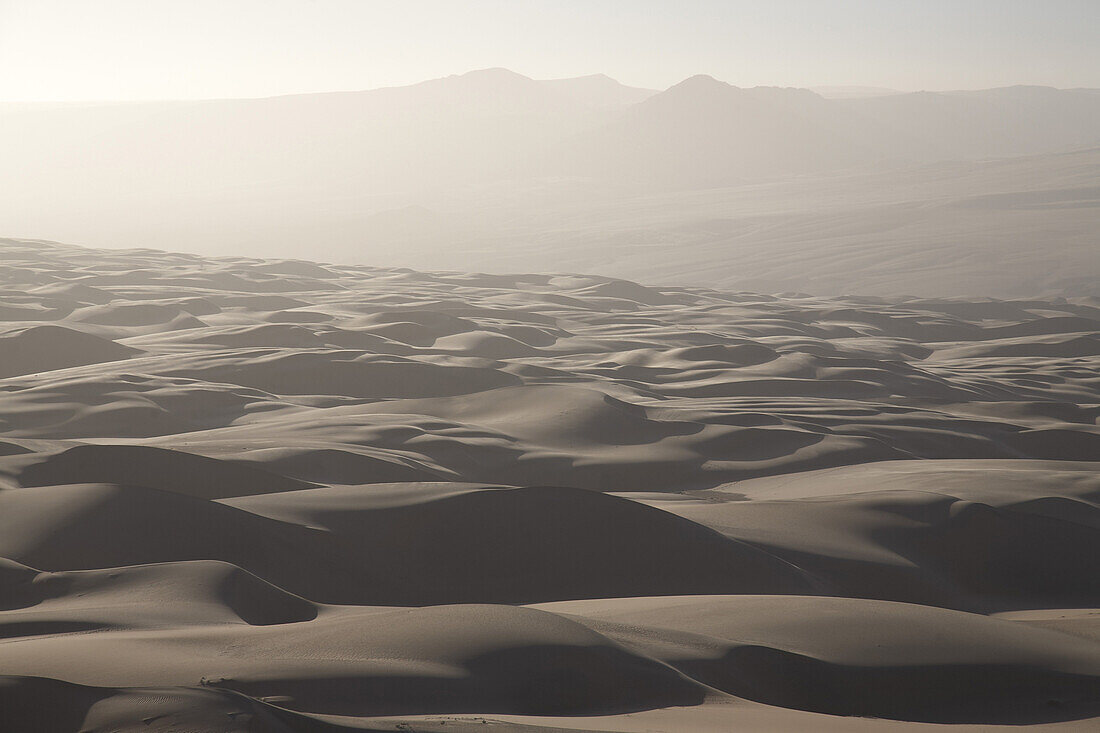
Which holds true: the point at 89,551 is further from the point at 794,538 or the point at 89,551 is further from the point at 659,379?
the point at 659,379

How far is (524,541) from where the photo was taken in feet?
13.9

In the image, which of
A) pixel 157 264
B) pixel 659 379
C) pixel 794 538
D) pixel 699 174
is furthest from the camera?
pixel 699 174

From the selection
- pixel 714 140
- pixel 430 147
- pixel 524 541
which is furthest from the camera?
pixel 430 147

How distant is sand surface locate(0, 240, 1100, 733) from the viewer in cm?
241

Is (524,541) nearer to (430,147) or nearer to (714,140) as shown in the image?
(714,140)

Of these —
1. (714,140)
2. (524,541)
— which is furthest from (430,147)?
(524,541)

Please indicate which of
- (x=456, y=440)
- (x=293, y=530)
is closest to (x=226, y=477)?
(x=293, y=530)

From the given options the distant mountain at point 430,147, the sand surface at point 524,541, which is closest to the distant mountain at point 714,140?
the distant mountain at point 430,147

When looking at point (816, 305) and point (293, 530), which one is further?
point (816, 305)

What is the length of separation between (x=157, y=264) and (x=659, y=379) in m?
13.1

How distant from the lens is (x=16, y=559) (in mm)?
3506

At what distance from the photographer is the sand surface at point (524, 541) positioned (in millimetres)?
2408

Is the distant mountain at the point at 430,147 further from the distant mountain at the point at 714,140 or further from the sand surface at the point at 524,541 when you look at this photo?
the sand surface at the point at 524,541

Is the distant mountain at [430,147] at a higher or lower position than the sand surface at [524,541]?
higher
